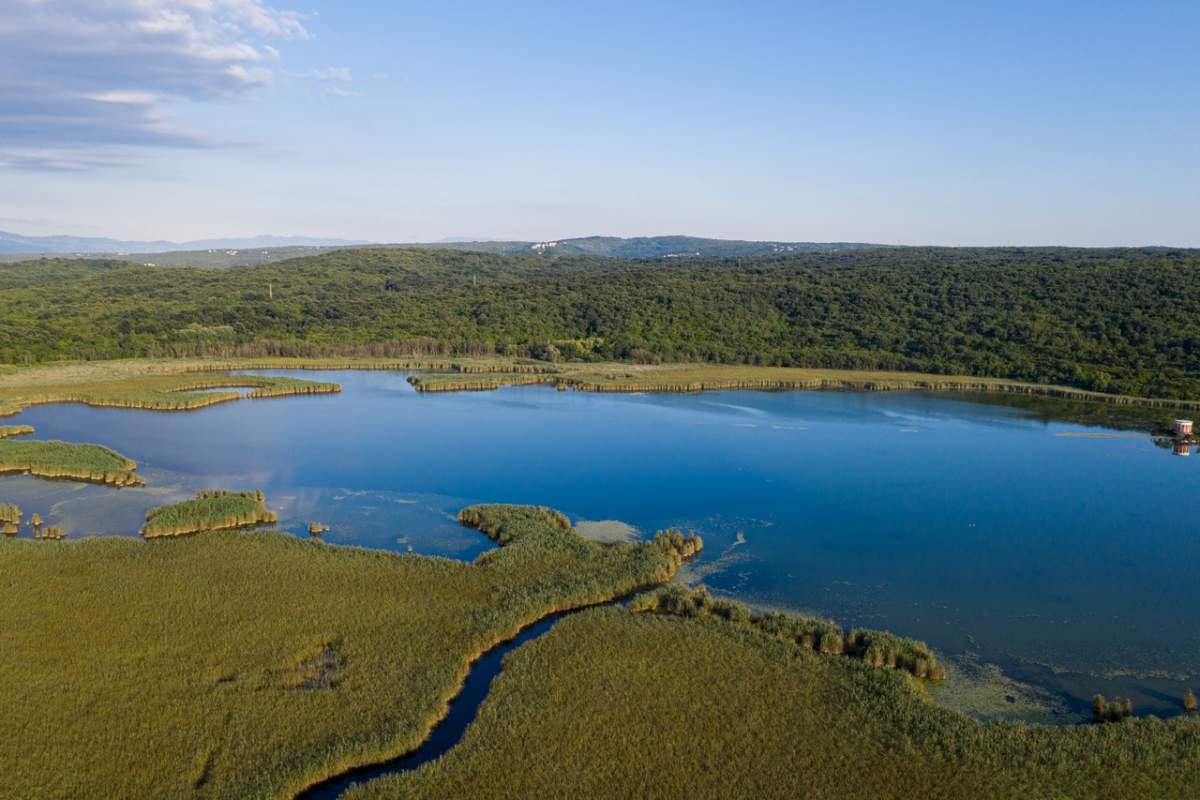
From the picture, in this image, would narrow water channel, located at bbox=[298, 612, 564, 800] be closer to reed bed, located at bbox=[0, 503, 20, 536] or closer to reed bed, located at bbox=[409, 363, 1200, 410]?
reed bed, located at bbox=[0, 503, 20, 536]

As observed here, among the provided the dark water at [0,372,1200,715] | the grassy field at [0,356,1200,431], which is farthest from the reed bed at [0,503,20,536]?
the grassy field at [0,356,1200,431]

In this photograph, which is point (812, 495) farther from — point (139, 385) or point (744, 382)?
point (139, 385)

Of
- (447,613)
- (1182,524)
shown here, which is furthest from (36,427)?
(1182,524)

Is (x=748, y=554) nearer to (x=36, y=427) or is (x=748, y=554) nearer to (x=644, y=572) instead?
(x=644, y=572)

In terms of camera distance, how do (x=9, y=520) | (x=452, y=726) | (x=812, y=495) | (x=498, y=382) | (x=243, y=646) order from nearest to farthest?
1. (x=452, y=726)
2. (x=243, y=646)
3. (x=9, y=520)
4. (x=812, y=495)
5. (x=498, y=382)

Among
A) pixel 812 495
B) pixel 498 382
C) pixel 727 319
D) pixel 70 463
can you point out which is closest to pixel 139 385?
pixel 498 382
